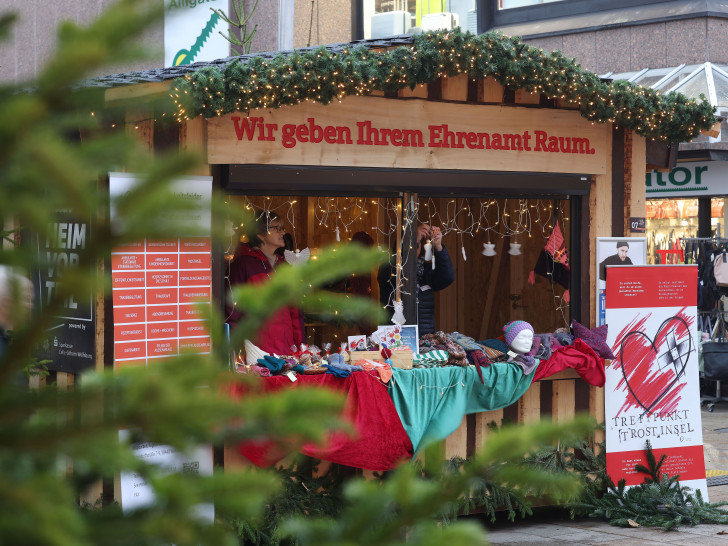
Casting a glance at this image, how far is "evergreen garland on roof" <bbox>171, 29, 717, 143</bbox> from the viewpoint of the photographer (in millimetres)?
5801

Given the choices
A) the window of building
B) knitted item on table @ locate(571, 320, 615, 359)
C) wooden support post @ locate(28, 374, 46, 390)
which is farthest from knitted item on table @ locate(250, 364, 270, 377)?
the window of building

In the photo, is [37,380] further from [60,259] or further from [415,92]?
[60,259]

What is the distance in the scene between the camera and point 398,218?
713 cm

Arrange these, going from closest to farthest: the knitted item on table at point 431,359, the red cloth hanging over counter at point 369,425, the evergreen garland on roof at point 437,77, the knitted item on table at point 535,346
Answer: the evergreen garland on roof at point 437,77
the red cloth hanging over counter at point 369,425
the knitted item on table at point 431,359
the knitted item on table at point 535,346

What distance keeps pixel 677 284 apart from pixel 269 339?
3.15m

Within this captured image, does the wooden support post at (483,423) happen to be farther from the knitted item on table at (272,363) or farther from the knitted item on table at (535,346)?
the knitted item on table at (272,363)

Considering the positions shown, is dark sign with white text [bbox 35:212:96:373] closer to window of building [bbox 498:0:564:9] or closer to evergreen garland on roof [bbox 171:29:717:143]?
evergreen garland on roof [bbox 171:29:717:143]

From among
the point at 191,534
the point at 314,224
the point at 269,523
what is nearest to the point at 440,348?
the point at 269,523

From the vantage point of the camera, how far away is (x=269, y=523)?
611 cm

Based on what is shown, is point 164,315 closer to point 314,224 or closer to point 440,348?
point 440,348

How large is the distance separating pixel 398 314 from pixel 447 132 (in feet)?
4.30

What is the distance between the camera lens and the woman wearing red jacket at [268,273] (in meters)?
6.79

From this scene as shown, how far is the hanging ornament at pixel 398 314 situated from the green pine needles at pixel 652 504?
5.97 feet

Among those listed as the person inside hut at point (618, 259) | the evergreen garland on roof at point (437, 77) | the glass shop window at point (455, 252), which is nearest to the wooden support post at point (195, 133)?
the evergreen garland on roof at point (437, 77)
